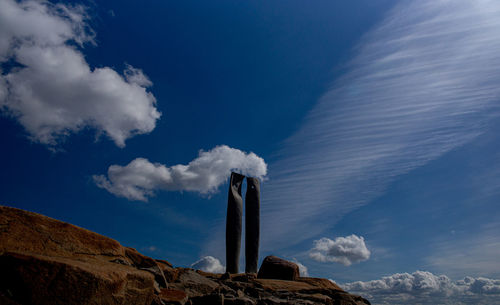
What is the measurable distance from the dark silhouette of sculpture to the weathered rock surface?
8.59 meters

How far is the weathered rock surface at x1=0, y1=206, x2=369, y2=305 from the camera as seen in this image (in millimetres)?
3355

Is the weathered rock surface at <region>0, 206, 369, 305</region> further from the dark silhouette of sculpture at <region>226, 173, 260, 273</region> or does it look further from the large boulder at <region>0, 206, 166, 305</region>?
the dark silhouette of sculpture at <region>226, 173, 260, 273</region>

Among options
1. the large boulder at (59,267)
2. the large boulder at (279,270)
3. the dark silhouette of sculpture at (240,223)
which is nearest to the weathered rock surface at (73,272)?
the large boulder at (59,267)

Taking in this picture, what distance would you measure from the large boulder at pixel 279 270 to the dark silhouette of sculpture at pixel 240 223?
15.3 ft

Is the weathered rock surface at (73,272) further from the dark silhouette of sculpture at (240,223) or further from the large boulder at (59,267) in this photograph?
the dark silhouette of sculpture at (240,223)

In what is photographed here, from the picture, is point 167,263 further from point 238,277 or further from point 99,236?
point 99,236

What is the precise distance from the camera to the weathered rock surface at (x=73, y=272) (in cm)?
336

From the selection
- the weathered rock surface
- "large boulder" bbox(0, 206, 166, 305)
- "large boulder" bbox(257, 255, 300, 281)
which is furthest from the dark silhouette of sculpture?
"large boulder" bbox(0, 206, 166, 305)

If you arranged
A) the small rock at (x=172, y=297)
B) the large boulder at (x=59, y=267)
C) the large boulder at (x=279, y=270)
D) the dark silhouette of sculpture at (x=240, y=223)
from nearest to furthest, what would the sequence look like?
the large boulder at (x=59, y=267)
the small rock at (x=172, y=297)
the large boulder at (x=279, y=270)
the dark silhouette of sculpture at (x=240, y=223)

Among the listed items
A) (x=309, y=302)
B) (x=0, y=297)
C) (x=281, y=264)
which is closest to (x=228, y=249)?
(x=281, y=264)

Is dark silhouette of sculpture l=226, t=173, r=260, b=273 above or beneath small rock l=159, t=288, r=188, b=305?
above

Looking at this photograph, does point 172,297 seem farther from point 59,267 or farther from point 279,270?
point 279,270

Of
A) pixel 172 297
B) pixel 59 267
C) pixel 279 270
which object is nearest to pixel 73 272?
pixel 59 267

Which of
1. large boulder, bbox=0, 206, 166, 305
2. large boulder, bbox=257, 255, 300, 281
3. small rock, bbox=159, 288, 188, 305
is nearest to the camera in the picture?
large boulder, bbox=0, 206, 166, 305
